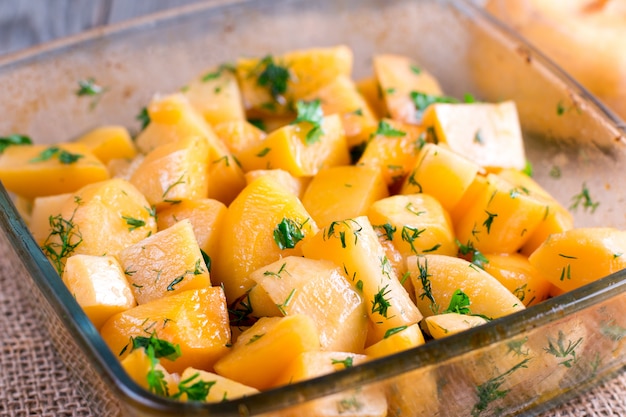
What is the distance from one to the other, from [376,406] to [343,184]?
64 cm

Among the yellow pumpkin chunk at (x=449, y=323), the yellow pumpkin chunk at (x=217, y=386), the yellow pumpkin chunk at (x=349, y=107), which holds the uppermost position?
the yellow pumpkin chunk at (x=349, y=107)

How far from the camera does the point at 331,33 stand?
8.32 ft

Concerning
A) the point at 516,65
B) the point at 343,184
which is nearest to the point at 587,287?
the point at 343,184

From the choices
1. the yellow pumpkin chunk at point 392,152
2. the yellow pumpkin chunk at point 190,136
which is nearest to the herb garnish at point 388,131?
the yellow pumpkin chunk at point 392,152

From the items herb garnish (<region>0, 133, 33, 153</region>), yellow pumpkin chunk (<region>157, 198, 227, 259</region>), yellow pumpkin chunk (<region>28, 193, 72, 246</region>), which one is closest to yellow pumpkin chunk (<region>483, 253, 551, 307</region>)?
yellow pumpkin chunk (<region>157, 198, 227, 259</region>)

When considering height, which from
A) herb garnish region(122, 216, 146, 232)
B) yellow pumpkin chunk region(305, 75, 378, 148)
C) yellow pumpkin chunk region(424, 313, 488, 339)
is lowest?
yellow pumpkin chunk region(424, 313, 488, 339)

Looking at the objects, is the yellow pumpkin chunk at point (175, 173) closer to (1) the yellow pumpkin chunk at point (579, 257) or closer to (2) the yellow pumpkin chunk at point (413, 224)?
(2) the yellow pumpkin chunk at point (413, 224)

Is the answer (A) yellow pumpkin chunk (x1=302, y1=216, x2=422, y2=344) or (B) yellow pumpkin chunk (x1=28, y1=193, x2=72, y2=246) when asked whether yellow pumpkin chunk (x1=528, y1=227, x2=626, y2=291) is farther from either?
(B) yellow pumpkin chunk (x1=28, y1=193, x2=72, y2=246)

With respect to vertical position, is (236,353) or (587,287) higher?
(587,287)

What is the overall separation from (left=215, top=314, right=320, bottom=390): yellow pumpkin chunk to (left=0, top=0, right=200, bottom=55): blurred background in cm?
203

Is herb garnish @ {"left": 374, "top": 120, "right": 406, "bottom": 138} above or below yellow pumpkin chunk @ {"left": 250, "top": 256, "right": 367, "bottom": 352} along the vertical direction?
above

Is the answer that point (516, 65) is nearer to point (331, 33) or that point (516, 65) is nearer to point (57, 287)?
point (331, 33)

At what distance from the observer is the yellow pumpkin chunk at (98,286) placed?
139cm

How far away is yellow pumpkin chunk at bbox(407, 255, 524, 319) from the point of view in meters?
1.48
